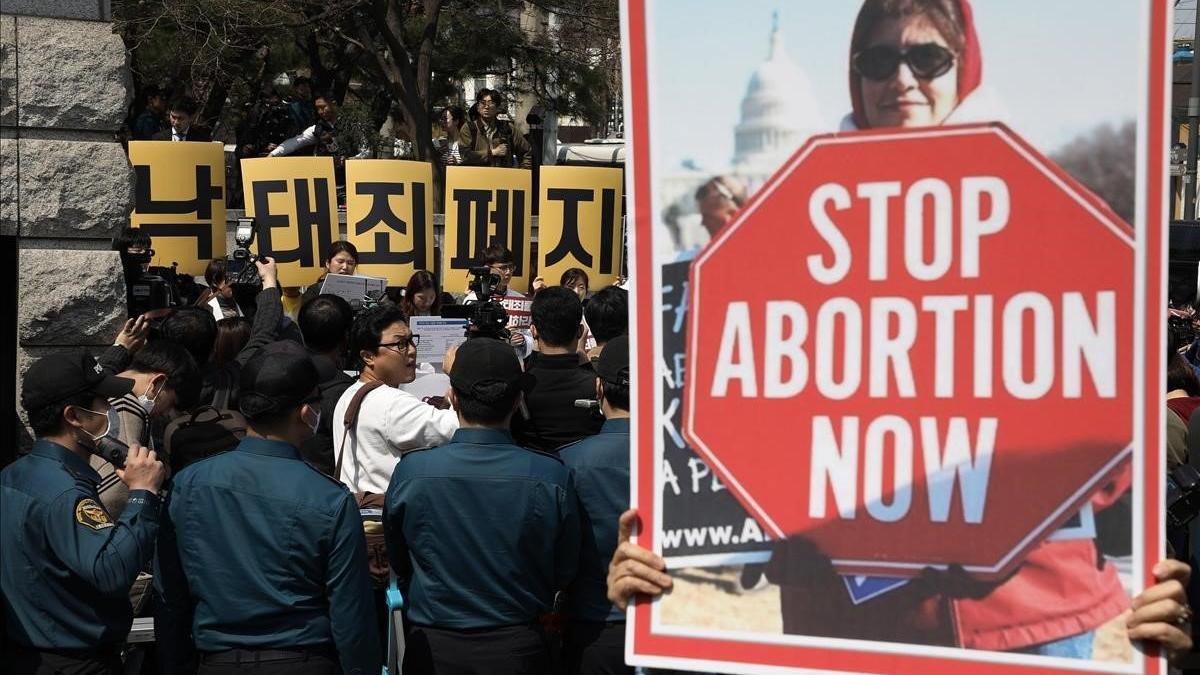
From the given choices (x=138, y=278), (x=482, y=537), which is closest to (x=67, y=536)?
(x=482, y=537)

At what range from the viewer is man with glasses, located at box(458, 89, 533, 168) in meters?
14.5

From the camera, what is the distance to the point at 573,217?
9.94 m

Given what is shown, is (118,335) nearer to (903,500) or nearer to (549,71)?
(903,500)

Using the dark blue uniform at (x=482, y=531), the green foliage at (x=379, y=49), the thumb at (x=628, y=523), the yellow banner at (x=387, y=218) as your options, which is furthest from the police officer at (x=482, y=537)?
the green foliage at (x=379, y=49)

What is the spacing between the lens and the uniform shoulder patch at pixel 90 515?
3.71 m

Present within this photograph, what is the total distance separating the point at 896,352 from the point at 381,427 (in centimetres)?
302

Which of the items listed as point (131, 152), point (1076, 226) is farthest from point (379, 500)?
point (131, 152)

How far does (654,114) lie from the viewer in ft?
7.87

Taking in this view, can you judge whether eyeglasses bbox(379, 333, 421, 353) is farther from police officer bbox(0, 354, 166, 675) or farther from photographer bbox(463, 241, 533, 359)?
photographer bbox(463, 241, 533, 359)

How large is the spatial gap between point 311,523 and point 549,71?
1489 centimetres

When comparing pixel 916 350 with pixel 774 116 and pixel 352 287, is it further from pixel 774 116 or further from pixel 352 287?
pixel 352 287

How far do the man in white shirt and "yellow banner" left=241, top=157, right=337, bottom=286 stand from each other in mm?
3910

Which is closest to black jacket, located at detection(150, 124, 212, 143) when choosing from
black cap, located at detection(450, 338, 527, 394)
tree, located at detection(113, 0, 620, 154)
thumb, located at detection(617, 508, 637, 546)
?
tree, located at detection(113, 0, 620, 154)

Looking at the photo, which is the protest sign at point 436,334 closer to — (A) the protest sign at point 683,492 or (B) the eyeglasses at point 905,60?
(A) the protest sign at point 683,492
